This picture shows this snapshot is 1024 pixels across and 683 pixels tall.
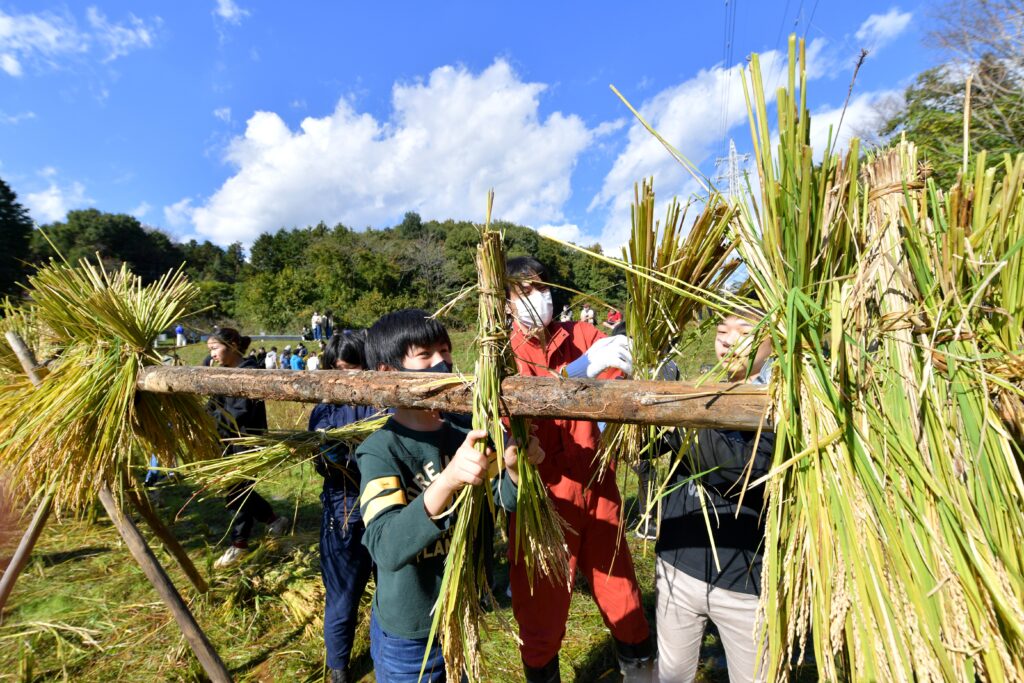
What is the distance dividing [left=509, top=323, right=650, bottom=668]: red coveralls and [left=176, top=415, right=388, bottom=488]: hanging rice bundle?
2.88ft

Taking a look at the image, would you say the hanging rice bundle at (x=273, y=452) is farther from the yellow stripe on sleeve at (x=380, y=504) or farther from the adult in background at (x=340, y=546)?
the yellow stripe on sleeve at (x=380, y=504)

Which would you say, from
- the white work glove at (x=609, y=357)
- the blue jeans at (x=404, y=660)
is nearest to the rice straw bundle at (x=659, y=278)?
the white work glove at (x=609, y=357)

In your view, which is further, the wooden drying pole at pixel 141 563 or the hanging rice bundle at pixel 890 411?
the wooden drying pole at pixel 141 563

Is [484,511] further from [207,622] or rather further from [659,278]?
[207,622]

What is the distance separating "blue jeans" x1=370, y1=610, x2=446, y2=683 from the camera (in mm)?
1582

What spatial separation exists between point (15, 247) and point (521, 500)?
38.4 meters

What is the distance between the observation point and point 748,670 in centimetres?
164

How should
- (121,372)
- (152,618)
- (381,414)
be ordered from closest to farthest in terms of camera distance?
(121,372) < (381,414) < (152,618)

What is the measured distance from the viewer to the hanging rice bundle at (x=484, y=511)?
1.18m

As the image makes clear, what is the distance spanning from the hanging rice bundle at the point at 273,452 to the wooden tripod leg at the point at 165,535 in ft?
2.21

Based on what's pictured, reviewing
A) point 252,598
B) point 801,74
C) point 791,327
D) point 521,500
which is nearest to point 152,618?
point 252,598

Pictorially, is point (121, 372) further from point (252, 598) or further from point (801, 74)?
point (801, 74)

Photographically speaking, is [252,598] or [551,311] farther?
[252,598]

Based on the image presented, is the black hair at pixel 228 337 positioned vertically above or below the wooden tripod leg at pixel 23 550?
above
